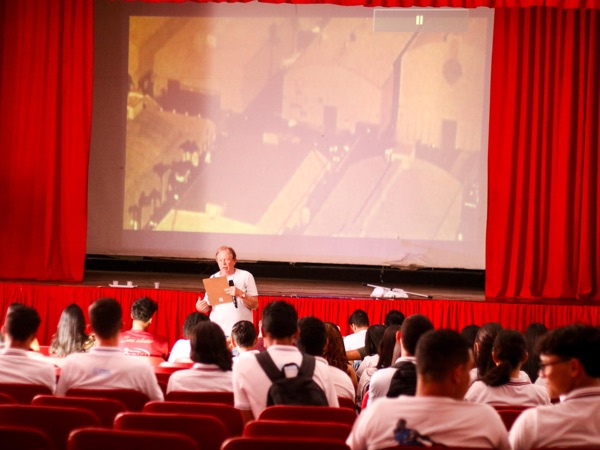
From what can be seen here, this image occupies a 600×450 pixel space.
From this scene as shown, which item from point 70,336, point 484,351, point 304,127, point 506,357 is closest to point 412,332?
point 506,357

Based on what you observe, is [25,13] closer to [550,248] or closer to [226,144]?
[226,144]

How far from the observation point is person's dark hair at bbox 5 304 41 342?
166 inches

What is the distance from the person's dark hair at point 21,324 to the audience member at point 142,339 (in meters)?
1.80

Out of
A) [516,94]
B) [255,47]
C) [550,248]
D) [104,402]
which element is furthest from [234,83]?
[104,402]

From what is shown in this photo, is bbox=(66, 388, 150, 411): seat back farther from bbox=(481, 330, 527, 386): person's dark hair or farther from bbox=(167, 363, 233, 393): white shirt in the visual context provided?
bbox=(481, 330, 527, 386): person's dark hair

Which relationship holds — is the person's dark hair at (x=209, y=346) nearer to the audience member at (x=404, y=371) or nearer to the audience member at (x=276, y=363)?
the audience member at (x=276, y=363)

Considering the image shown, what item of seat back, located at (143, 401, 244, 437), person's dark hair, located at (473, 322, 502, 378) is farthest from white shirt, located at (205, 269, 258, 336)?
seat back, located at (143, 401, 244, 437)

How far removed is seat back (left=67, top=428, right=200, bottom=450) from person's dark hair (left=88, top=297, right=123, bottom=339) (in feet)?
3.86

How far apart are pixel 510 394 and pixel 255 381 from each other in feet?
4.42

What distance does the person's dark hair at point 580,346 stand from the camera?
314 centimetres

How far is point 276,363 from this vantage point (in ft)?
13.2

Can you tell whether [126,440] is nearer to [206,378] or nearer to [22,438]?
[22,438]

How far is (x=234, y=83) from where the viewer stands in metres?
10.4

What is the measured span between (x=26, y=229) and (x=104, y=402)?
693cm
